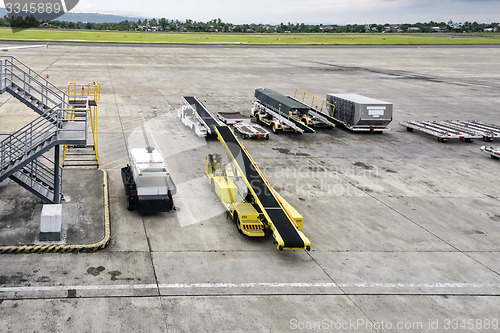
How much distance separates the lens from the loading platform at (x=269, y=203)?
1382cm

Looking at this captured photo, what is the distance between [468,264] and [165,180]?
36.4 feet

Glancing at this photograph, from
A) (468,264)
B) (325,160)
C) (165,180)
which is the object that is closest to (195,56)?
(325,160)

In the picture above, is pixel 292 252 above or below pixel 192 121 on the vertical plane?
below

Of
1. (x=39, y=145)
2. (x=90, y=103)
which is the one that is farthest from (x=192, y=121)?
(x=39, y=145)

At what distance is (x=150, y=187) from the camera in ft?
55.0

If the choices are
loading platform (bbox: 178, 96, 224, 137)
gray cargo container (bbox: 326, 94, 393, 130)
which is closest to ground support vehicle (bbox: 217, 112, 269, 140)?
loading platform (bbox: 178, 96, 224, 137)

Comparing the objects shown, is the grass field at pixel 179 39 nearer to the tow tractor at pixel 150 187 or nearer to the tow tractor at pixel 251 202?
the tow tractor at pixel 251 202

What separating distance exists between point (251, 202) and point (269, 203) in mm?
1308

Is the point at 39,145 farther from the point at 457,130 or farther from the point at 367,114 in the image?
the point at 457,130

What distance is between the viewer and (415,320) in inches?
451

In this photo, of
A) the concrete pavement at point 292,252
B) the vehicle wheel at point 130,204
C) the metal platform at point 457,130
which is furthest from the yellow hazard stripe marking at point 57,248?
the metal platform at point 457,130

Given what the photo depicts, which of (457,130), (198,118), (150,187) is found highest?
(198,118)

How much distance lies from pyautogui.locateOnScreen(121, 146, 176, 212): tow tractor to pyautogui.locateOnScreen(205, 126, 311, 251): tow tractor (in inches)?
90.2

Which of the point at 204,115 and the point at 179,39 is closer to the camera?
the point at 204,115
